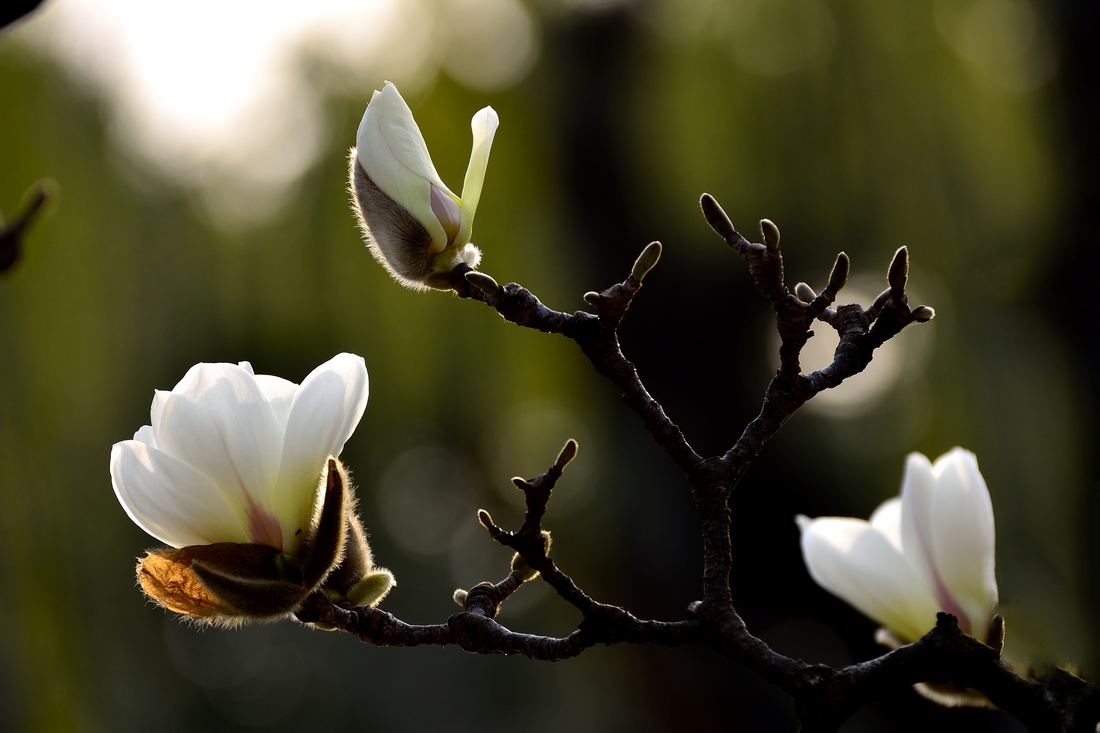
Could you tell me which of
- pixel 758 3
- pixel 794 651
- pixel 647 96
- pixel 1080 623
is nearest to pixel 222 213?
pixel 647 96

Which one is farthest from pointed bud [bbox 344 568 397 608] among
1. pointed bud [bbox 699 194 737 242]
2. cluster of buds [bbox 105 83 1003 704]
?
pointed bud [bbox 699 194 737 242]

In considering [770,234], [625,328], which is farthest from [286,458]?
[625,328]

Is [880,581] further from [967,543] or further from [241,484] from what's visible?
[241,484]

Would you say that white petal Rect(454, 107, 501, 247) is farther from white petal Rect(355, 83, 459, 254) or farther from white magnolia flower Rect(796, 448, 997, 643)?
white magnolia flower Rect(796, 448, 997, 643)

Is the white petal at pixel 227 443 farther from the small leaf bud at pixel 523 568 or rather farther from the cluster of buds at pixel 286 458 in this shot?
the small leaf bud at pixel 523 568

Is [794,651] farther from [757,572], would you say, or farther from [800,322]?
[800,322]

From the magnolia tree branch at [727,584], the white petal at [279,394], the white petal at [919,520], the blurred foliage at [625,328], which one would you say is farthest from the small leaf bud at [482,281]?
the blurred foliage at [625,328]
